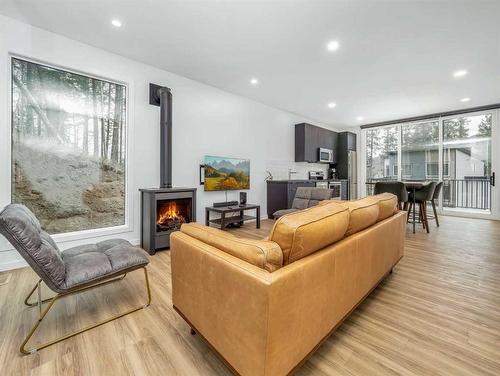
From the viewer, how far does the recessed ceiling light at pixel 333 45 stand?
9.29ft

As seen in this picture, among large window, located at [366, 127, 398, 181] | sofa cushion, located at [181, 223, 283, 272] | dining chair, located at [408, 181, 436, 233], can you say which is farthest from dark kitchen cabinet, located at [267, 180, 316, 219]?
sofa cushion, located at [181, 223, 283, 272]

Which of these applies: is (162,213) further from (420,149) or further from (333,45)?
(420,149)

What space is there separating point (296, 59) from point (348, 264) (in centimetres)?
294

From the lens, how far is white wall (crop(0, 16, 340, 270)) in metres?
2.49

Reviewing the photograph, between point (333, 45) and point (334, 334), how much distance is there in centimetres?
310

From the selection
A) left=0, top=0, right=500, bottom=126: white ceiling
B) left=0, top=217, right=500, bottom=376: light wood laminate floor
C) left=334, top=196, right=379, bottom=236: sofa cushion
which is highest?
left=0, top=0, right=500, bottom=126: white ceiling

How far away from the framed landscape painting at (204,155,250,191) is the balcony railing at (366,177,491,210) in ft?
17.3

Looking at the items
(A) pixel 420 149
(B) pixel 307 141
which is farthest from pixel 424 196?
(A) pixel 420 149

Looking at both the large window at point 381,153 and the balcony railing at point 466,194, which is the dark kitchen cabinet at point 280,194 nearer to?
the large window at point 381,153

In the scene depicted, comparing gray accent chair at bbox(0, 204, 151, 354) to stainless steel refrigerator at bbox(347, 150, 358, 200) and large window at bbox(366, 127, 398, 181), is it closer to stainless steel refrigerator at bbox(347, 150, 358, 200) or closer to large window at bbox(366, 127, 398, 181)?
stainless steel refrigerator at bbox(347, 150, 358, 200)

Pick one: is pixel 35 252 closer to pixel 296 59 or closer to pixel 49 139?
pixel 49 139

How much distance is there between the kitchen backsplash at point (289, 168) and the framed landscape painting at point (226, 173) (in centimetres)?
83

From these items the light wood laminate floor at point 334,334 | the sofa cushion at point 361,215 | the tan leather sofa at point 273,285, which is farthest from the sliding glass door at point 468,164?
the tan leather sofa at point 273,285

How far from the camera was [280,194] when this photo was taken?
202 inches
